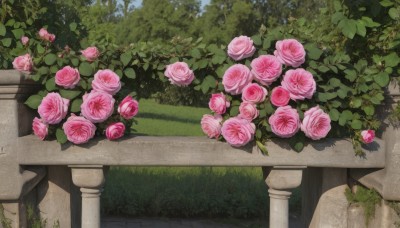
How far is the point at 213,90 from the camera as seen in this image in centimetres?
293

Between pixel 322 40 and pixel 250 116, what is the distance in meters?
0.78

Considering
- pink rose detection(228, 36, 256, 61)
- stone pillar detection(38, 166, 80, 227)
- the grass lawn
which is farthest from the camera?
the grass lawn

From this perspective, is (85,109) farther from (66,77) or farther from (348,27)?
(348,27)

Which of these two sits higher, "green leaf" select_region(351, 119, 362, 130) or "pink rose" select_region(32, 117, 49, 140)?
"green leaf" select_region(351, 119, 362, 130)

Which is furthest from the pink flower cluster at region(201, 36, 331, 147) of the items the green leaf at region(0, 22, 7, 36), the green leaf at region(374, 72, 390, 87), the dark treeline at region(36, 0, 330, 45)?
the dark treeline at region(36, 0, 330, 45)

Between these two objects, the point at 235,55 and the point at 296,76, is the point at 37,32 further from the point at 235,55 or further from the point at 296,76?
the point at 296,76

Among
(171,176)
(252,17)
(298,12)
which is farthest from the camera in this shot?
(298,12)

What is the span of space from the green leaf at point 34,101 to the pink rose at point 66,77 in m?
0.17

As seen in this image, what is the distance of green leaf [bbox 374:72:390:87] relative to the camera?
2822 millimetres

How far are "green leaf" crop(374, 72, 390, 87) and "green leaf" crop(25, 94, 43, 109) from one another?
1.81m

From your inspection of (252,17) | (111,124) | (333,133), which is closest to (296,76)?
(333,133)

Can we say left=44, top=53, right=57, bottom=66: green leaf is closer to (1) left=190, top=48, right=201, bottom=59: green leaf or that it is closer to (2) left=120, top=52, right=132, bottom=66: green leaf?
(2) left=120, top=52, right=132, bottom=66: green leaf

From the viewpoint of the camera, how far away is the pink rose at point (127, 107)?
2.83m

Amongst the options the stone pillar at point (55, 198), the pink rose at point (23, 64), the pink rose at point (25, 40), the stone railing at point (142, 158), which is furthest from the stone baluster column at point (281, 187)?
the pink rose at point (25, 40)
